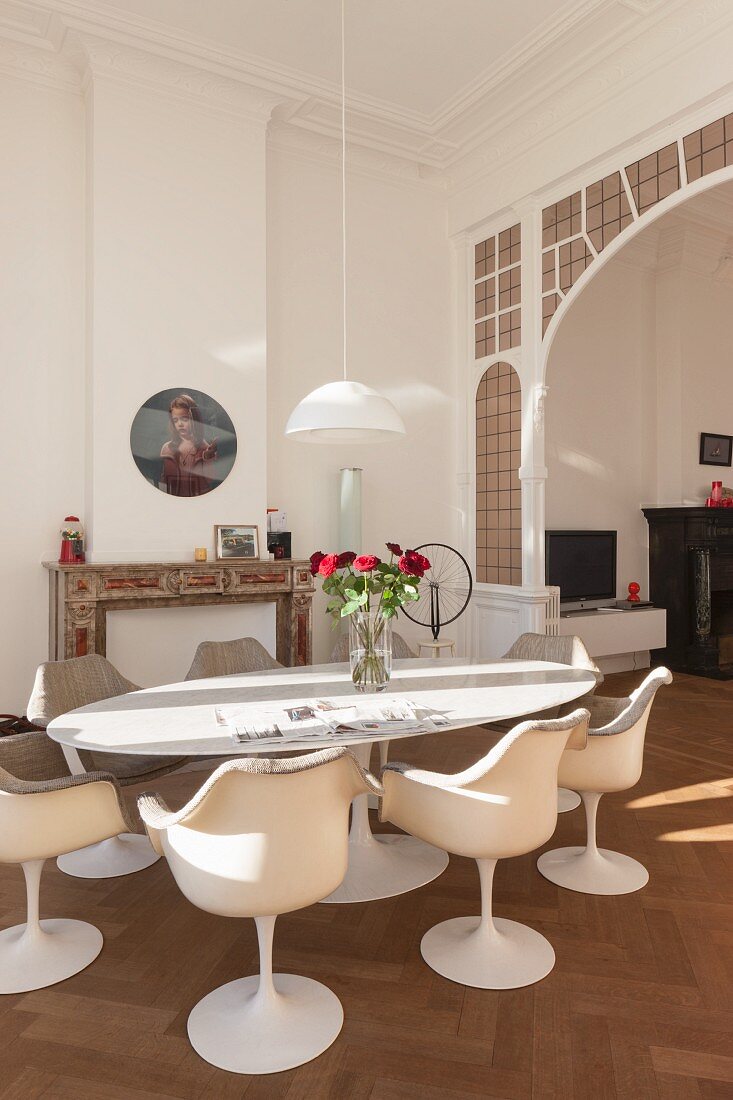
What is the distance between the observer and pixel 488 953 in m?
2.44

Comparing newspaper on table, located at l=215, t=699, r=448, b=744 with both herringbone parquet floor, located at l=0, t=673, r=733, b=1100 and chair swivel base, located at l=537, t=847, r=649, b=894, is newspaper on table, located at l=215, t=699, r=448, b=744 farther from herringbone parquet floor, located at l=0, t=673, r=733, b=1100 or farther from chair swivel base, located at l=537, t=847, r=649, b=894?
chair swivel base, located at l=537, t=847, r=649, b=894

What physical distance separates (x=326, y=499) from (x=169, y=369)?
63.2 inches

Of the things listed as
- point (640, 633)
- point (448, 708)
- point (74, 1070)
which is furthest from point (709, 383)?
point (74, 1070)

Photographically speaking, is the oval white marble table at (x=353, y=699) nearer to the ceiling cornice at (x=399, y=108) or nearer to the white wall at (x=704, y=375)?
the ceiling cornice at (x=399, y=108)

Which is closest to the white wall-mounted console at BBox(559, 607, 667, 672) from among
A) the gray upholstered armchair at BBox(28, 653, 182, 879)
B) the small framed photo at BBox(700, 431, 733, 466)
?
the small framed photo at BBox(700, 431, 733, 466)

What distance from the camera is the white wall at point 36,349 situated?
16.3 feet

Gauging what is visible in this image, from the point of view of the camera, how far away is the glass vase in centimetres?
304

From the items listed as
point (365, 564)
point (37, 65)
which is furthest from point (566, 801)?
point (37, 65)

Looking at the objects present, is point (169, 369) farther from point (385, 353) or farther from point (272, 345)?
point (385, 353)

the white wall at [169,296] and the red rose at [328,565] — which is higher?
the white wall at [169,296]

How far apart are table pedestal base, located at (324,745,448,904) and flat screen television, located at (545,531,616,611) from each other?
155 inches

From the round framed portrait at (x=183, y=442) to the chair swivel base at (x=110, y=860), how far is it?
2.60 m

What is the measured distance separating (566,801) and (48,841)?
100 inches

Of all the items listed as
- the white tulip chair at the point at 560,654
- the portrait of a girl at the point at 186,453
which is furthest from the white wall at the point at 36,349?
the white tulip chair at the point at 560,654
